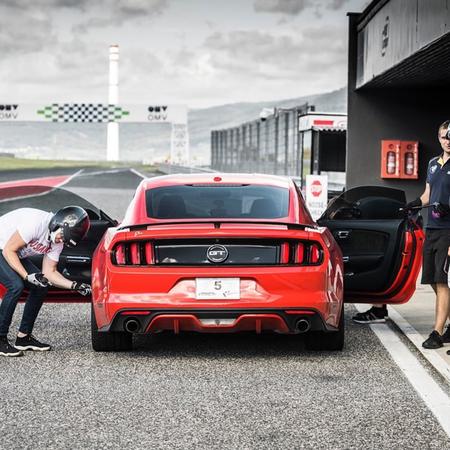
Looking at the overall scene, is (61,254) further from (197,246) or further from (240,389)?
(240,389)

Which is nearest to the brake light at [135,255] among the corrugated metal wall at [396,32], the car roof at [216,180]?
the car roof at [216,180]

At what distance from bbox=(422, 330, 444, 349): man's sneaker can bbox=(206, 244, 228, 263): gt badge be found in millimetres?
1732

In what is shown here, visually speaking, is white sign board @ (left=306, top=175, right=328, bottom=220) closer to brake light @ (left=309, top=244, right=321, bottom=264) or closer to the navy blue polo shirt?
the navy blue polo shirt

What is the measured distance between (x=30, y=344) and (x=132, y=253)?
1.25 m

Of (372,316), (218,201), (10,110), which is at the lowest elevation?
(372,316)

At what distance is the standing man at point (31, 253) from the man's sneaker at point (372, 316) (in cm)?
274

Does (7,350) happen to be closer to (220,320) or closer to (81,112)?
(220,320)

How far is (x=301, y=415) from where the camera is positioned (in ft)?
18.8

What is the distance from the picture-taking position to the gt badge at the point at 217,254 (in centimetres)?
725

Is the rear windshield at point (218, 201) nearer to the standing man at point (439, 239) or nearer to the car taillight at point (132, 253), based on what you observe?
the car taillight at point (132, 253)

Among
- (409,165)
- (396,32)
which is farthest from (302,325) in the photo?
(409,165)

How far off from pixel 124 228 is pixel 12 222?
0.84 metres

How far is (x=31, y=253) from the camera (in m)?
7.95

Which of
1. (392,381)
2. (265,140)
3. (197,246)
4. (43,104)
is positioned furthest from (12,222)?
(43,104)
